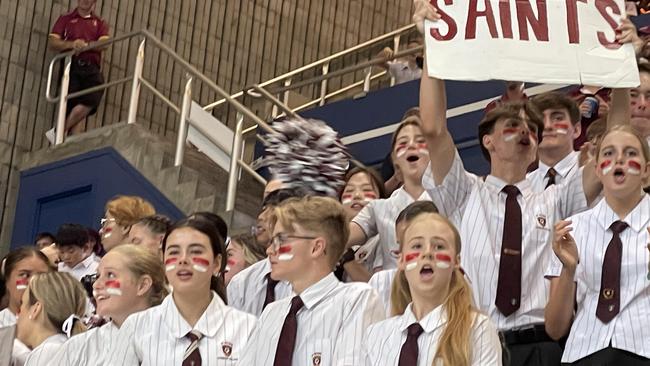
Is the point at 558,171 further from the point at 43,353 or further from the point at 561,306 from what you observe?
the point at 43,353

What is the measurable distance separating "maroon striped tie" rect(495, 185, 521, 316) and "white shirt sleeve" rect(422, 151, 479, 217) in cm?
19

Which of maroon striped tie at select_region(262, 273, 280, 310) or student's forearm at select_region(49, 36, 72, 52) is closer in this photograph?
maroon striped tie at select_region(262, 273, 280, 310)

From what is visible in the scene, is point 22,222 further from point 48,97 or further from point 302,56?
point 302,56

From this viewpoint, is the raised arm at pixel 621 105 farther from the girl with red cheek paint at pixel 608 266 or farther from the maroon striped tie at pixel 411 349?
the maroon striped tie at pixel 411 349

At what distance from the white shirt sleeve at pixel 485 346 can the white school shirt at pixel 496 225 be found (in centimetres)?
78

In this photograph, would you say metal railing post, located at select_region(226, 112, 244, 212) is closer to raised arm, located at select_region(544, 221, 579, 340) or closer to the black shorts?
the black shorts

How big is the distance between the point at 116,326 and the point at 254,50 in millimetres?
7195

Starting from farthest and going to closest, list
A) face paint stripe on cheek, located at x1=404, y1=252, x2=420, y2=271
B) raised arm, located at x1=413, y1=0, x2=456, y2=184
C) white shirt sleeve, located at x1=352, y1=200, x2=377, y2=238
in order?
white shirt sleeve, located at x1=352, y1=200, x2=377, y2=238
raised arm, located at x1=413, y1=0, x2=456, y2=184
face paint stripe on cheek, located at x1=404, y1=252, x2=420, y2=271

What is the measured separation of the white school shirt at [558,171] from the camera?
6668 mm

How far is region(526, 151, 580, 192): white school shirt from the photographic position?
667cm

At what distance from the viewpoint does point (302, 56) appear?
13492 millimetres

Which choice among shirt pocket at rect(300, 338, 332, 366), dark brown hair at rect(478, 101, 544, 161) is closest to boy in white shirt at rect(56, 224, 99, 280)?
dark brown hair at rect(478, 101, 544, 161)

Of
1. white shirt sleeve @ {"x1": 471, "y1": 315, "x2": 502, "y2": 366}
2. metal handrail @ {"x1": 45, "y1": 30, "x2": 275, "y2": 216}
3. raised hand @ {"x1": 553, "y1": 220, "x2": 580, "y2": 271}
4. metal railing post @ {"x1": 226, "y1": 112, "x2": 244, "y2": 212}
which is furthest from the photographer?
metal handrail @ {"x1": 45, "y1": 30, "x2": 275, "y2": 216}

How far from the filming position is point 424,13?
6.04 meters
